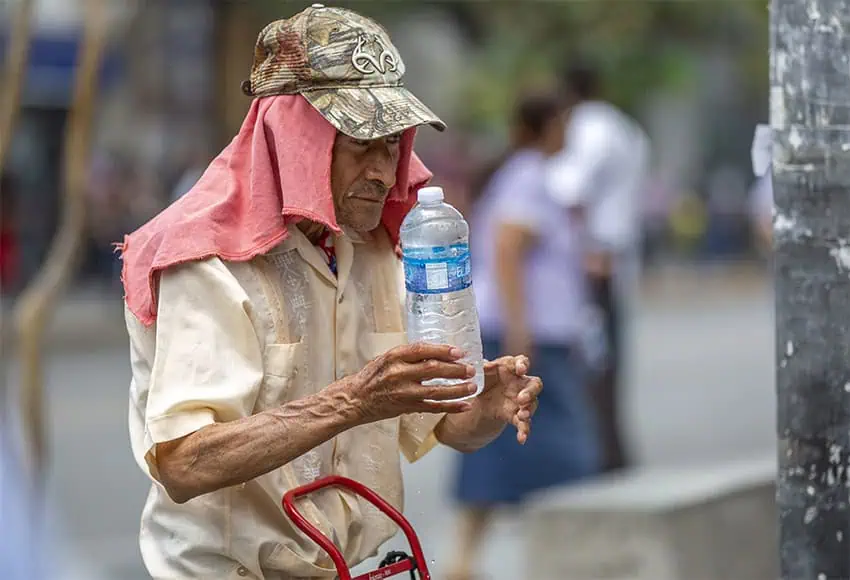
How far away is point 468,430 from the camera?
3.11 metres

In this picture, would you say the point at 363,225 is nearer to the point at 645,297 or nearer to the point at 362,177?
the point at 362,177

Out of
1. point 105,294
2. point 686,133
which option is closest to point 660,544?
point 105,294

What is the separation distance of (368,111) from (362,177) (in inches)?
5.8

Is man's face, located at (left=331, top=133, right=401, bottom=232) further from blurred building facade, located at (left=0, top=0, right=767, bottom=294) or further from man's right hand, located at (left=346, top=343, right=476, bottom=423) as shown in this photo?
blurred building facade, located at (left=0, top=0, right=767, bottom=294)

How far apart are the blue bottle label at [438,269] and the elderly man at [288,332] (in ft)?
0.51

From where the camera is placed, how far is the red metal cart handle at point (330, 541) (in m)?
2.77

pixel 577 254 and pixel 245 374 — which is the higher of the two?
pixel 245 374

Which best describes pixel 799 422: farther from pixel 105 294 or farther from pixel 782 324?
pixel 105 294

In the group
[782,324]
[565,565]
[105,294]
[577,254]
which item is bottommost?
[105,294]

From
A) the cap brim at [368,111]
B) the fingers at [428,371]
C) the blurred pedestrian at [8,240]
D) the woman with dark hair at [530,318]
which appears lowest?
the blurred pedestrian at [8,240]

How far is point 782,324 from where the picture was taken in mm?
3256

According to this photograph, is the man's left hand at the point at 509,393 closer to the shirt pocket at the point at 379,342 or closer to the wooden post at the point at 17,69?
the shirt pocket at the point at 379,342

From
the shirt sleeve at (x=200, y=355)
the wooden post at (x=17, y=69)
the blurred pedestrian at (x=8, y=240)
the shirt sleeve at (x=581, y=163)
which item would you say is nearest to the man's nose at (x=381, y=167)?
the shirt sleeve at (x=200, y=355)

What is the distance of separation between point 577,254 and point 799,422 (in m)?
4.26
